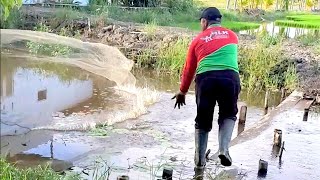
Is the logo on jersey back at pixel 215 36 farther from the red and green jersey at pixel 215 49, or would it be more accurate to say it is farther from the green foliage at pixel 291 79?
the green foliage at pixel 291 79

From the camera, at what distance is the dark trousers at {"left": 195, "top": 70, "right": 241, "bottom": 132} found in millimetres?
4566

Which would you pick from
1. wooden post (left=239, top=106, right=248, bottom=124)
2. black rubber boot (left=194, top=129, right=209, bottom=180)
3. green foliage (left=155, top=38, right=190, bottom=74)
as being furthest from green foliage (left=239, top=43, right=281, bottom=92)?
black rubber boot (left=194, top=129, right=209, bottom=180)

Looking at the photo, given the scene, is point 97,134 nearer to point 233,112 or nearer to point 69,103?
point 69,103

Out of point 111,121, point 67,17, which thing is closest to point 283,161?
point 111,121

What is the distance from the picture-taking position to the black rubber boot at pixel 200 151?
16.3ft

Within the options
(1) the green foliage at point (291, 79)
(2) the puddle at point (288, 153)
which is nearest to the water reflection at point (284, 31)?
(1) the green foliage at point (291, 79)

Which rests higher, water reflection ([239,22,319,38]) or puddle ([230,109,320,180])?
water reflection ([239,22,319,38])

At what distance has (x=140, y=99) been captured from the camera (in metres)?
10.2

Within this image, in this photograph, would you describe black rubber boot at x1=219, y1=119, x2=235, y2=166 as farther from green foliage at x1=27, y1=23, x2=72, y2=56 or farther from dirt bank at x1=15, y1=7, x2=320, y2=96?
dirt bank at x1=15, y1=7, x2=320, y2=96

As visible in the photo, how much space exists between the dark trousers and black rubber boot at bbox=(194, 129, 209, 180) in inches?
7.8

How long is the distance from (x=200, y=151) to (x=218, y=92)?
2.60 ft

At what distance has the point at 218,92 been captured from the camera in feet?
15.1

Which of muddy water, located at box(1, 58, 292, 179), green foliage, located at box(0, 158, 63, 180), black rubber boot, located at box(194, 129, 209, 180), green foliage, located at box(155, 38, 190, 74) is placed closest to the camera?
green foliage, located at box(0, 158, 63, 180)

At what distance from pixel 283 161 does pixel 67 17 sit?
12.9m
